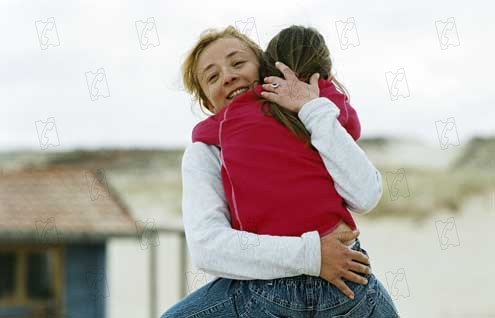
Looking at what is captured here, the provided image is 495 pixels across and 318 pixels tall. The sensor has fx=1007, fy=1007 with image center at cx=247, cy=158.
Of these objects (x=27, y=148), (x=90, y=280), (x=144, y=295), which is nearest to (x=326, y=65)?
(x=90, y=280)

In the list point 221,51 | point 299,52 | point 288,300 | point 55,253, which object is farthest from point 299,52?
point 55,253

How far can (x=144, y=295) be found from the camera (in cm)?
2461

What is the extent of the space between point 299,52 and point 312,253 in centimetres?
49

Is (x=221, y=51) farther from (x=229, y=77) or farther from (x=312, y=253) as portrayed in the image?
(x=312, y=253)

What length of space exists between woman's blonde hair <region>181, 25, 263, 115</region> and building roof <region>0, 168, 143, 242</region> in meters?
11.4

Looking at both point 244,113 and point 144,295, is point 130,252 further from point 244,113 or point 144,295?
point 244,113

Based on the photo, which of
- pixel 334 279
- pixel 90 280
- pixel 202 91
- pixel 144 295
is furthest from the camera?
pixel 144 295

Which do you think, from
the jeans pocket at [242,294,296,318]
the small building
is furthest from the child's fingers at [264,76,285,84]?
the small building

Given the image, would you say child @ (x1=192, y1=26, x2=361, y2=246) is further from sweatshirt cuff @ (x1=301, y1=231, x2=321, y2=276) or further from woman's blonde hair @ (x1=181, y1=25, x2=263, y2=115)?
woman's blonde hair @ (x1=181, y1=25, x2=263, y2=115)

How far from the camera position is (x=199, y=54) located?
2.46 metres

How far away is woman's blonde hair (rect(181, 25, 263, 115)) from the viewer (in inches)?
96.5

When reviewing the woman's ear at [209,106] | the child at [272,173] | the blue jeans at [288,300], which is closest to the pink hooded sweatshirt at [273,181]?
the child at [272,173]

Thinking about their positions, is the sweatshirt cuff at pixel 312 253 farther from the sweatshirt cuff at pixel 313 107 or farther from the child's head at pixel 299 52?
the child's head at pixel 299 52

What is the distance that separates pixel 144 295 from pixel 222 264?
2282 centimetres
